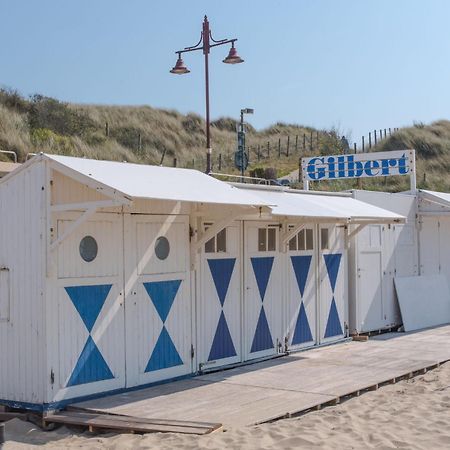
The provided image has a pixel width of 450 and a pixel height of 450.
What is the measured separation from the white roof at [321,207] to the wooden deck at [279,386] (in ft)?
6.55

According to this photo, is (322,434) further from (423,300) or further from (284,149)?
(284,149)

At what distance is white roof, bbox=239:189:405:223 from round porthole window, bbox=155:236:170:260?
1339 millimetres

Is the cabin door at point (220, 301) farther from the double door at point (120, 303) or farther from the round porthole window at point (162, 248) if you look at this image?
the round porthole window at point (162, 248)

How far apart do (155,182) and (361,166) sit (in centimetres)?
858

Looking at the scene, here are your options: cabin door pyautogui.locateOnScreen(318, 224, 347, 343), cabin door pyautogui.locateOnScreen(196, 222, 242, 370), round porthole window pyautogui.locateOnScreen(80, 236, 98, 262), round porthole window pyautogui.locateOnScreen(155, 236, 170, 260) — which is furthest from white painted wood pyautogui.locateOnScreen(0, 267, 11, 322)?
cabin door pyautogui.locateOnScreen(318, 224, 347, 343)

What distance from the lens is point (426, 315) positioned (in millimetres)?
15055

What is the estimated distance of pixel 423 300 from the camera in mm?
15148

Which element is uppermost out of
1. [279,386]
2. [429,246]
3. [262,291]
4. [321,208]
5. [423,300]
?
[321,208]

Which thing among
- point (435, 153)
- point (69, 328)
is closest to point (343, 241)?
point (69, 328)

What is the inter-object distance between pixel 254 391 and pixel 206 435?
1.87 meters

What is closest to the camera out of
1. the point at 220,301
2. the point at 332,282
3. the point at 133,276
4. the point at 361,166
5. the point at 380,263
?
the point at 133,276

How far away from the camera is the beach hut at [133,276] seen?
26.1 feet

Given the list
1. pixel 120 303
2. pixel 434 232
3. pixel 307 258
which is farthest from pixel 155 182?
pixel 434 232

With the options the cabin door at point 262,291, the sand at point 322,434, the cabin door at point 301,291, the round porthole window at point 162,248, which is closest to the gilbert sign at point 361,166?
the cabin door at point 301,291
